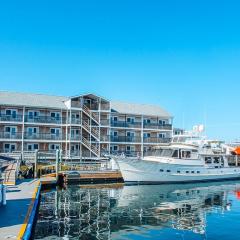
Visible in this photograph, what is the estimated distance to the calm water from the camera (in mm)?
16328

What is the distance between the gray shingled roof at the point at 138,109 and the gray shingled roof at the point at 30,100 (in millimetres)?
9284

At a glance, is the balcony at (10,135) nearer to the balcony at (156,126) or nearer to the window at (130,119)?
the window at (130,119)

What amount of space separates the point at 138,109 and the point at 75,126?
1315cm

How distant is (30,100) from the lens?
50812 millimetres

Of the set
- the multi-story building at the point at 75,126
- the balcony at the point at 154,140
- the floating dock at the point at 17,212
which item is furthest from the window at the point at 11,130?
the floating dock at the point at 17,212

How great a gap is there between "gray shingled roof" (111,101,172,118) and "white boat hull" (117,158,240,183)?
685 inches

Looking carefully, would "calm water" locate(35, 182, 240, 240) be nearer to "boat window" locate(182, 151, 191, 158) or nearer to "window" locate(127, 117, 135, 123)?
"boat window" locate(182, 151, 191, 158)

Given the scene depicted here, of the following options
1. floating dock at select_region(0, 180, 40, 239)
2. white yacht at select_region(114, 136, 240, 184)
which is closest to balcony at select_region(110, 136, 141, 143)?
white yacht at select_region(114, 136, 240, 184)

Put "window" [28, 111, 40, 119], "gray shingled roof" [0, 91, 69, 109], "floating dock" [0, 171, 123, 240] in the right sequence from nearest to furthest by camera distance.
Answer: "floating dock" [0, 171, 123, 240], "gray shingled roof" [0, 91, 69, 109], "window" [28, 111, 40, 119]

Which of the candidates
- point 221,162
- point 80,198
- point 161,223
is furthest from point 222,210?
point 221,162

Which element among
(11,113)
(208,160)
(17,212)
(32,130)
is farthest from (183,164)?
(17,212)

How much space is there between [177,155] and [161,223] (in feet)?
74.1

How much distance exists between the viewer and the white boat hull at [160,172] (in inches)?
1502

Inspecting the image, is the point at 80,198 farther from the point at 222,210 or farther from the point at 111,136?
the point at 111,136
